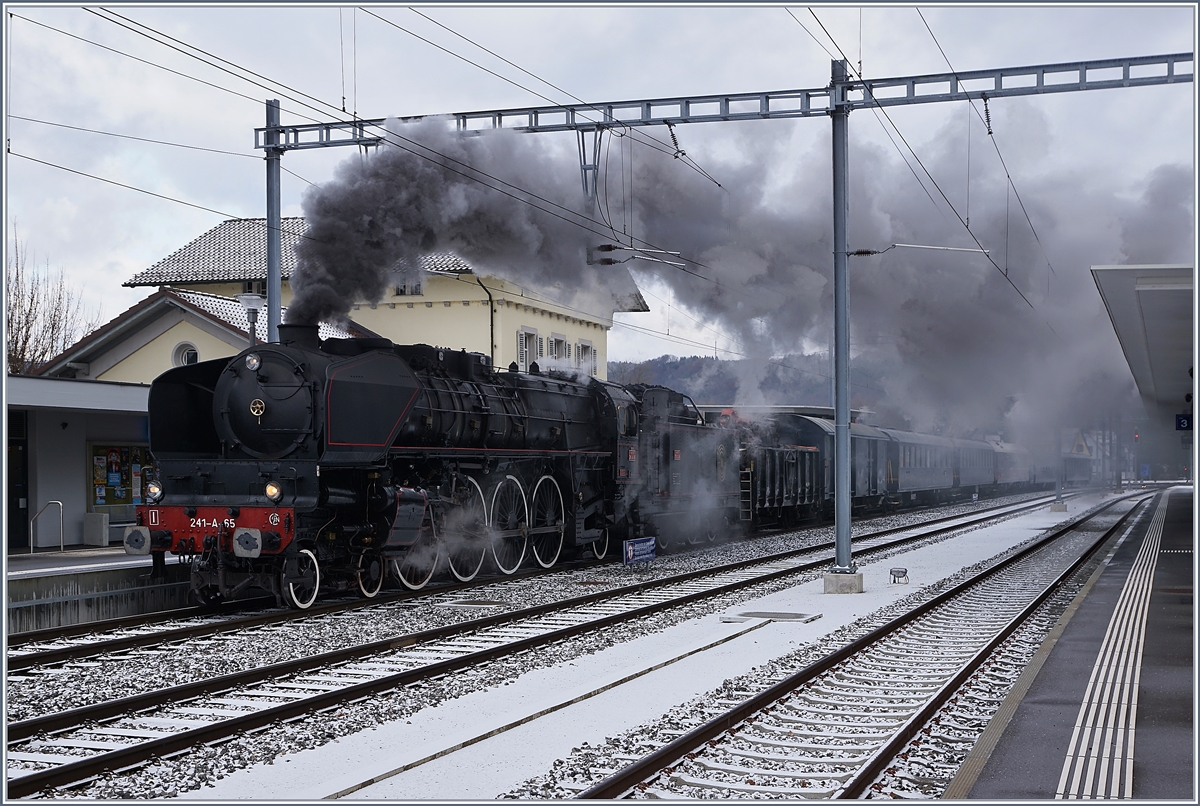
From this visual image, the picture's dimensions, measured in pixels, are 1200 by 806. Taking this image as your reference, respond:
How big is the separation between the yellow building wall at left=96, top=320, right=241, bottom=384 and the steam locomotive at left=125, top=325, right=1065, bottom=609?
12.2 m

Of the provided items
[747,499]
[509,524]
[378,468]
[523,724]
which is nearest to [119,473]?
[509,524]

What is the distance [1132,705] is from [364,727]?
16.8ft

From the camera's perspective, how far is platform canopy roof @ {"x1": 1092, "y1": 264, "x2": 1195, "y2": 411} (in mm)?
12023

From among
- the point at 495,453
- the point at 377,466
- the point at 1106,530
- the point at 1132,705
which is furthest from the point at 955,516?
the point at 1132,705

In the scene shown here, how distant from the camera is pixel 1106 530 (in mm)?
28094

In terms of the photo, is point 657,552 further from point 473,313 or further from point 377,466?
point 473,313

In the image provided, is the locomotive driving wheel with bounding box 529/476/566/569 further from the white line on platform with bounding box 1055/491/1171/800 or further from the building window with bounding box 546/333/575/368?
the building window with bounding box 546/333/575/368

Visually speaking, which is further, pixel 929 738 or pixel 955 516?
pixel 955 516

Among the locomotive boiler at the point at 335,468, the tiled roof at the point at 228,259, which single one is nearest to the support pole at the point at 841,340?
the locomotive boiler at the point at 335,468

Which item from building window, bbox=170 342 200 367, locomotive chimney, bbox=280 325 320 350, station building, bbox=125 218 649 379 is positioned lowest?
locomotive chimney, bbox=280 325 320 350

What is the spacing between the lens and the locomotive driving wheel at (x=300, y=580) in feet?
39.1

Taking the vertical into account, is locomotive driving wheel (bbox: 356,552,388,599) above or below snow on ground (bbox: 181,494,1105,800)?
above

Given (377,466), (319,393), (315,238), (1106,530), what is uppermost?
(315,238)

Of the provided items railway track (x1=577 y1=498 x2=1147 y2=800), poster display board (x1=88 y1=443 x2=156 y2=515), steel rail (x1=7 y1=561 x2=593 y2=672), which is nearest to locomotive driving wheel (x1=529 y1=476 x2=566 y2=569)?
steel rail (x1=7 y1=561 x2=593 y2=672)
